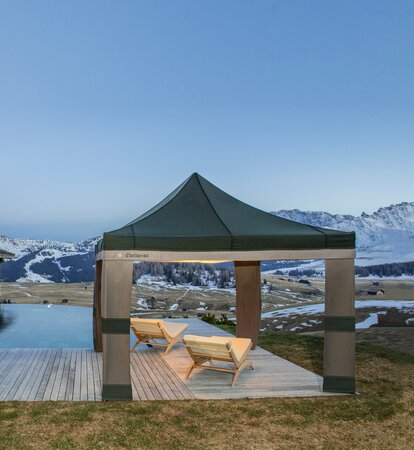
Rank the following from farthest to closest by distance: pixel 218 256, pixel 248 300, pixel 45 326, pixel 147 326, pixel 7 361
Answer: pixel 45 326 → pixel 248 300 → pixel 147 326 → pixel 7 361 → pixel 218 256

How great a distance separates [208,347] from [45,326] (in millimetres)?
10562

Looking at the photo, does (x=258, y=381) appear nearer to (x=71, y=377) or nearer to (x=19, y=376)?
(x=71, y=377)

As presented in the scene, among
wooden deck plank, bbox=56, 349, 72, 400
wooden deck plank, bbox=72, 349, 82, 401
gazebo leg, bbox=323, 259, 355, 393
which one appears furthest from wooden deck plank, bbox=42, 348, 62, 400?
gazebo leg, bbox=323, 259, 355, 393

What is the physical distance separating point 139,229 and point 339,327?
358 cm

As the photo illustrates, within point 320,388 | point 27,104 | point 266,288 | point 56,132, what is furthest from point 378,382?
point 266,288

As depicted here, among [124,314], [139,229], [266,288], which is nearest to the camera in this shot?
[124,314]

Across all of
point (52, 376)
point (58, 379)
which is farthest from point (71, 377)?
point (52, 376)

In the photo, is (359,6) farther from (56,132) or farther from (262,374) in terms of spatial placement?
(56,132)

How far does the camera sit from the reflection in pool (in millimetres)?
13680

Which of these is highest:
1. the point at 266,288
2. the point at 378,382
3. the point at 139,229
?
the point at 139,229

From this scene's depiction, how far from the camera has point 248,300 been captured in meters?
12.2

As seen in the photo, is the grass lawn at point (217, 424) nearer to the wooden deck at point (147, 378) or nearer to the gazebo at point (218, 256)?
the wooden deck at point (147, 378)

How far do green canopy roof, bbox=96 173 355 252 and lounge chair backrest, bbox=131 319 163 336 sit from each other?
301cm

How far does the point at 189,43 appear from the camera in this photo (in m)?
26.6
